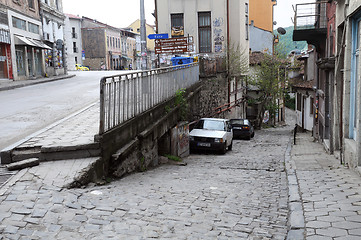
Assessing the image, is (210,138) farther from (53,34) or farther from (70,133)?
(53,34)

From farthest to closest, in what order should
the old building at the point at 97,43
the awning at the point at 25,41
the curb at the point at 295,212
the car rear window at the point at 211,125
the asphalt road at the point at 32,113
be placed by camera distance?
the old building at the point at 97,43 < the awning at the point at 25,41 < the car rear window at the point at 211,125 < the asphalt road at the point at 32,113 < the curb at the point at 295,212

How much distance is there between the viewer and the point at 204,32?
90.3ft

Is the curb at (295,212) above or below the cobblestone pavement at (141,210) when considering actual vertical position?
below

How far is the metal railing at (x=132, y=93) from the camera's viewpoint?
24.7 feet

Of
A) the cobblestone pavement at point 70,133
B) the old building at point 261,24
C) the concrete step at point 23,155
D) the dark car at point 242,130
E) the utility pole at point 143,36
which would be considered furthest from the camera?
the old building at point 261,24

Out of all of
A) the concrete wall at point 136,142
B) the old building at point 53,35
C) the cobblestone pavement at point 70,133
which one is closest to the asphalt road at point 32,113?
the cobblestone pavement at point 70,133

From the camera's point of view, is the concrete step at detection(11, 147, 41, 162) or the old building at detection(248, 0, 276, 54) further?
the old building at detection(248, 0, 276, 54)

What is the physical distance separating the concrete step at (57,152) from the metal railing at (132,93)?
0.42 metres

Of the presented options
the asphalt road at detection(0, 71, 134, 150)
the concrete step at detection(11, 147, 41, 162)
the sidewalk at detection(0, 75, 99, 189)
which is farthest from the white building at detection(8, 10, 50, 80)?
the concrete step at detection(11, 147, 41, 162)

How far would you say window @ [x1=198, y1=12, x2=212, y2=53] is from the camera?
2736 centimetres

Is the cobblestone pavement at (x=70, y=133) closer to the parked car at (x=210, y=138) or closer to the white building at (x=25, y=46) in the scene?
the parked car at (x=210, y=138)

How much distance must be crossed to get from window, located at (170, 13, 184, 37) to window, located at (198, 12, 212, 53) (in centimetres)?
136

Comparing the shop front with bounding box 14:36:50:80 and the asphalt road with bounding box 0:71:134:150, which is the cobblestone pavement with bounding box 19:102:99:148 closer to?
the asphalt road with bounding box 0:71:134:150

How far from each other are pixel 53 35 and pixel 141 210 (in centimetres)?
3585
